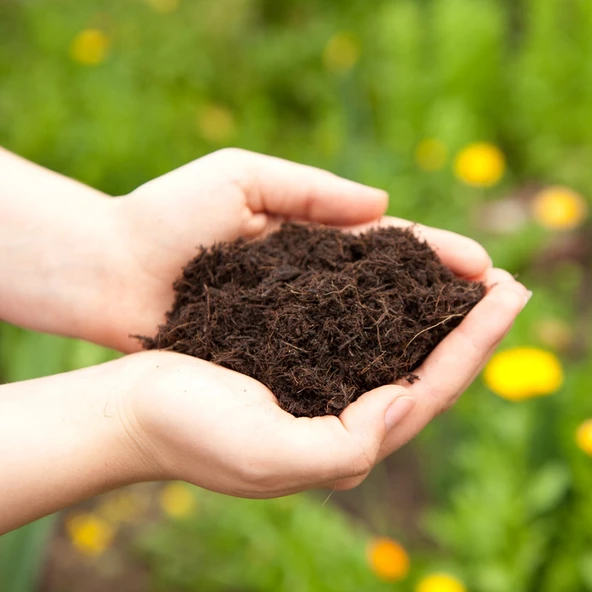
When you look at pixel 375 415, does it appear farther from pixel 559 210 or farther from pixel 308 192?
pixel 559 210

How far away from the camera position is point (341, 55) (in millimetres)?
3928

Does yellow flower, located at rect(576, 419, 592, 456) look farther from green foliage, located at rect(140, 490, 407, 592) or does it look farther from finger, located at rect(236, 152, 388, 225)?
finger, located at rect(236, 152, 388, 225)

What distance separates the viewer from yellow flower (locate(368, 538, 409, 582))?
1931 mm

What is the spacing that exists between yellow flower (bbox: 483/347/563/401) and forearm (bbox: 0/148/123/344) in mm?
1140

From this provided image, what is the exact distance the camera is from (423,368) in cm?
162

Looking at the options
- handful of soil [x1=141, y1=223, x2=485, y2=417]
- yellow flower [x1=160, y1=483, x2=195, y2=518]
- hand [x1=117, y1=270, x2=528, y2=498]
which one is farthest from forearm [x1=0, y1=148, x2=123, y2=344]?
yellow flower [x1=160, y1=483, x2=195, y2=518]

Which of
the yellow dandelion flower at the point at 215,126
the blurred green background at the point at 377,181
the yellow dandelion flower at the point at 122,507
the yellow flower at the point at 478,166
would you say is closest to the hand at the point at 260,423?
the blurred green background at the point at 377,181

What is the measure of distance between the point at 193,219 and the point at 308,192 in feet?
1.08

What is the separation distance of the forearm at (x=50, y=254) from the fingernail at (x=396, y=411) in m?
0.89

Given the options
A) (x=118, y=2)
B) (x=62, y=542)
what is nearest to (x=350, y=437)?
(x=62, y=542)

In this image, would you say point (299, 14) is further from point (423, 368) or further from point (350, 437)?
point (350, 437)

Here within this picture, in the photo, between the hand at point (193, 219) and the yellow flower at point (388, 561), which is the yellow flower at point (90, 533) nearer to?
the hand at point (193, 219)

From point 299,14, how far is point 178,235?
12.0 ft

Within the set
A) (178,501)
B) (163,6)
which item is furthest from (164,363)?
(163,6)
